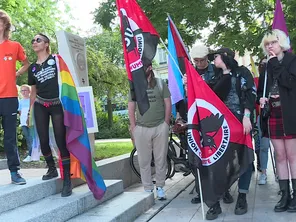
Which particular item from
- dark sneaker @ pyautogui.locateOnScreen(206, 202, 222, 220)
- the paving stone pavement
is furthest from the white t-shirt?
dark sneaker @ pyautogui.locateOnScreen(206, 202, 222, 220)

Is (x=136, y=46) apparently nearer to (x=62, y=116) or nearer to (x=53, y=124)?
(x=62, y=116)

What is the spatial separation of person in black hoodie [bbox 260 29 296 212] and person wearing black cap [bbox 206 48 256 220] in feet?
0.66

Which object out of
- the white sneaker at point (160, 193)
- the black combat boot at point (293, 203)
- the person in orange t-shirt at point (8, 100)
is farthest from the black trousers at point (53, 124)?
the black combat boot at point (293, 203)

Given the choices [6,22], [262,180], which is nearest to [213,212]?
[262,180]

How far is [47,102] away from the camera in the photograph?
467 cm

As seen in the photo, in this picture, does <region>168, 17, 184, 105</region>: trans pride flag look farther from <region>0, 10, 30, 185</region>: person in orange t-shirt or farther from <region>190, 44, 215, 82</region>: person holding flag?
<region>0, 10, 30, 185</region>: person in orange t-shirt

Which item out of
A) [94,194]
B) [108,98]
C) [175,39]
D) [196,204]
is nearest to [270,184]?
[196,204]

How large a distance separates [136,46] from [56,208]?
2.37m

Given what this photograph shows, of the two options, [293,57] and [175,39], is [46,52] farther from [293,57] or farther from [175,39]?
[293,57]

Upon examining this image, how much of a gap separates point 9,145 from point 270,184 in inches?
165

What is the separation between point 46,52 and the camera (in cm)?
480

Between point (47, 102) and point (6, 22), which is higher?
point (6, 22)

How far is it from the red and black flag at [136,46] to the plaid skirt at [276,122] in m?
1.56

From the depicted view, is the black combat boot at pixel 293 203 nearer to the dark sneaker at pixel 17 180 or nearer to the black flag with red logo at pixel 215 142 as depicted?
the black flag with red logo at pixel 215 142
